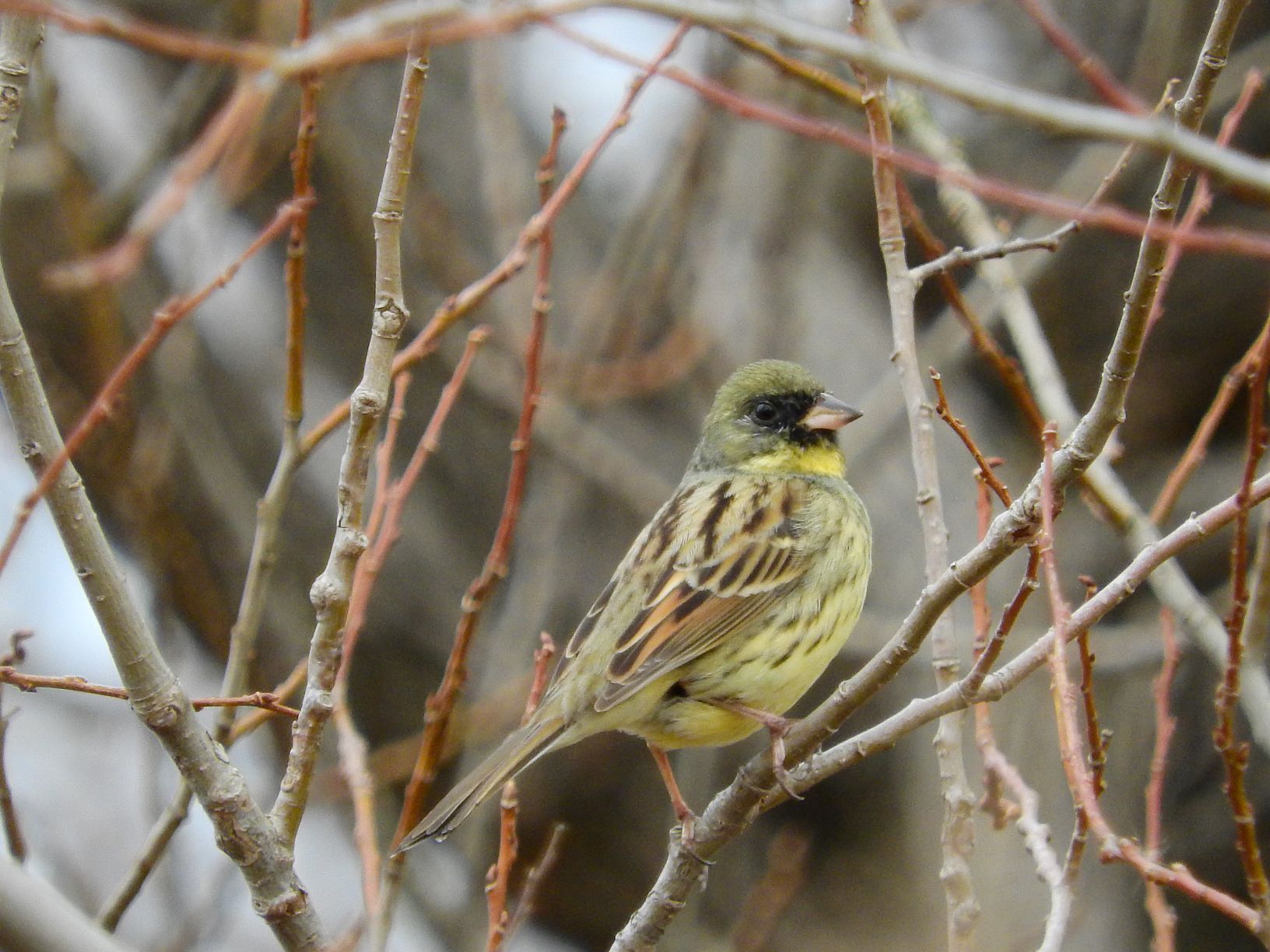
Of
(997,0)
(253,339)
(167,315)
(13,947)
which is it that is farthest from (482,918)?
(997,0)

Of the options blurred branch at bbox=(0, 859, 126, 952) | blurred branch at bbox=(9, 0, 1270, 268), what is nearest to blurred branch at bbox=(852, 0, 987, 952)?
blurred branch at bbox=(9, 0, 1270, 268)

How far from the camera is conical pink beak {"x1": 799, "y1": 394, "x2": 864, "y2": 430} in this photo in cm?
491

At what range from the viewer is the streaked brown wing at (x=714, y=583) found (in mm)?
4219

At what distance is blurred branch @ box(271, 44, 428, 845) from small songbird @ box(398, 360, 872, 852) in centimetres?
89

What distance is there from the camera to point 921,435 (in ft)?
11.9

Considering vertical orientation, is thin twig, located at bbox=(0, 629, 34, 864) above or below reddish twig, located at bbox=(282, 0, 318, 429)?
below

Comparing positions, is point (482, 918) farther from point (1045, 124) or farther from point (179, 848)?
point (1045, 124)

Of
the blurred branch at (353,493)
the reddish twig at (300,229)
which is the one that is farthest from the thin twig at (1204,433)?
the reddish twig at (300,229)

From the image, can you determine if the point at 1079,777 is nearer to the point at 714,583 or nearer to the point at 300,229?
the point at 300,229

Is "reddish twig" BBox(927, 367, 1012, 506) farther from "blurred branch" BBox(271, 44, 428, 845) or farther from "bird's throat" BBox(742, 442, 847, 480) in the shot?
"bird's throat" BBox(742, 442, 847, 480)

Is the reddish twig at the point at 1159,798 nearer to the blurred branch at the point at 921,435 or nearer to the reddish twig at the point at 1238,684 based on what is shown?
the reddish twig at the point at 1238,684

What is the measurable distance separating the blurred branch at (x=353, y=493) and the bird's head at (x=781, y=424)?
2384 millimetres

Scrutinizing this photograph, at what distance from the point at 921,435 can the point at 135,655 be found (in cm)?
192

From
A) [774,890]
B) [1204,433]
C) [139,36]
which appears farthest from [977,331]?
[774,890]
